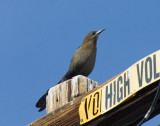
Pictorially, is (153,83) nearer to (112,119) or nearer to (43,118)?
(112,119)

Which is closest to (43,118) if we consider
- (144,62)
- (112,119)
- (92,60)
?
(112,119)

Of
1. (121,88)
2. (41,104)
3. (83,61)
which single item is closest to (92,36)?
(83,61)

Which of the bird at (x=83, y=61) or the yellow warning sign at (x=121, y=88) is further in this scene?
the bird at (x=83, y=61)

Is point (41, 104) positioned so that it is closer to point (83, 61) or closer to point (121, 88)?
point (83, 61)

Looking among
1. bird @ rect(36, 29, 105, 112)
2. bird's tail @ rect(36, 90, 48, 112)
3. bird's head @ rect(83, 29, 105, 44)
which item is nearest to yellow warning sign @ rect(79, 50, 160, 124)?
bird's tail @ rect(36, 90, 48, 112)

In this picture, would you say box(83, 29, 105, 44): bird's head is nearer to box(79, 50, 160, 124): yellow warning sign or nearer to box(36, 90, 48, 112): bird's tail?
box(36, 90, 48, 112): bird's tail

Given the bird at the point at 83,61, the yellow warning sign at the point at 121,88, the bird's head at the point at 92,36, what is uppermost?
the bird's head at the point at 92,36

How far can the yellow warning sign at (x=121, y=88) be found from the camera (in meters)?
3.17

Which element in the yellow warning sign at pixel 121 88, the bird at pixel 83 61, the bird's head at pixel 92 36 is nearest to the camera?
the yellow warning sign at pixel 121 88

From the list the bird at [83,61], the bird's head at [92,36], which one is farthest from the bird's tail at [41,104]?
the bird's head at [92,36]

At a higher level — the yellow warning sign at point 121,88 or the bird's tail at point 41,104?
the bird's tail at point 41,104

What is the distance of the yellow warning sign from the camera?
3.17 meters

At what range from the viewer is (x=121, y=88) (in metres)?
3.39

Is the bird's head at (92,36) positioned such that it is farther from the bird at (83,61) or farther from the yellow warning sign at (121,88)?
the yellow warning sign at (121,88)
